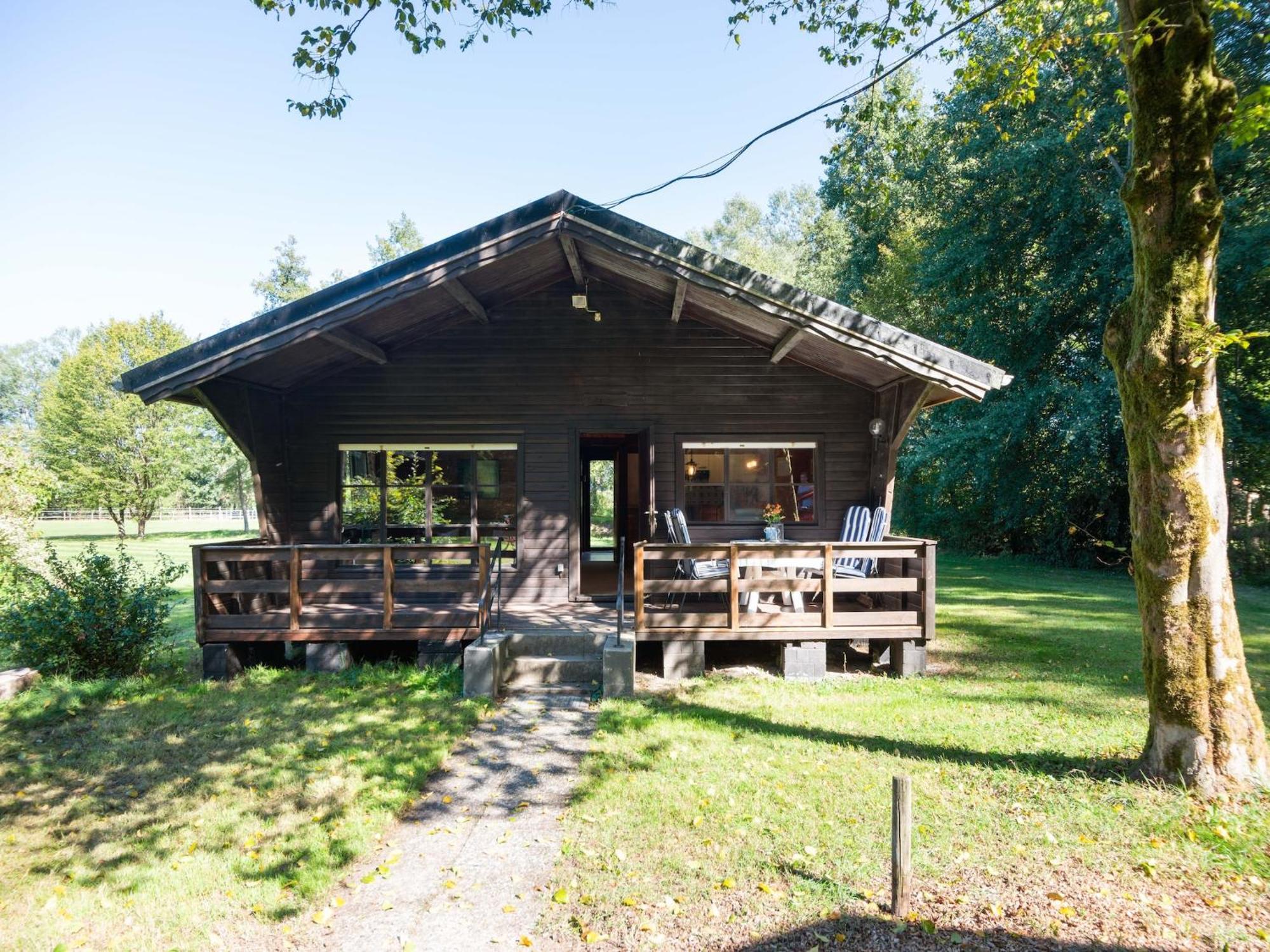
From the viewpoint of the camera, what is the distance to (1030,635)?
26.5ft

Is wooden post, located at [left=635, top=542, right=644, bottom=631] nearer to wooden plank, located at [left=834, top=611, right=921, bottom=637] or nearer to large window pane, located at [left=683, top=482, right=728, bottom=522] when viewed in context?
wooden plank, located at [left=834, top=611, right=921, bottom=637]

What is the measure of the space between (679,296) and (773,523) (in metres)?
2.88

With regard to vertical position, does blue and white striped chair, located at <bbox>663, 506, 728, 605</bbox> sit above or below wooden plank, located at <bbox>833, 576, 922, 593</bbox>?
above

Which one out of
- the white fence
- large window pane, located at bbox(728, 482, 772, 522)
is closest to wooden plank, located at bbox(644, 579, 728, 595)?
large window pane, located at bbox(728, 482, 772, 522)

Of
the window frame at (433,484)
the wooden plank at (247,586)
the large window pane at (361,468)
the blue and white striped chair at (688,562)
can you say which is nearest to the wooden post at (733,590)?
the blue and white striped chair at (688,562)

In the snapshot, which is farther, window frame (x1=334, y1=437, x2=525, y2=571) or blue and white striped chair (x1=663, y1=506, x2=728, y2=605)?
window frame (x1=334, y1=437, x2=525, y2=571)

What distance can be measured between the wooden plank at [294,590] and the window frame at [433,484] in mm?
1777

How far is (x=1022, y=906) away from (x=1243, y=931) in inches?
30.0

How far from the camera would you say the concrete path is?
2652 mm

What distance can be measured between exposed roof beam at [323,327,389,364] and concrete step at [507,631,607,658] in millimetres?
3418

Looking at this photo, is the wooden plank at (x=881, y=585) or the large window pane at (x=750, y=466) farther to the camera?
the large window pane at (x=750, y=466)

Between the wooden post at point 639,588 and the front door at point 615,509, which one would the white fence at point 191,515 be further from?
the wooden post at point 639,588

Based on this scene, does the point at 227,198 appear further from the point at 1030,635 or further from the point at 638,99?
the point at 1030,635

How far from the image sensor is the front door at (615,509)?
7824mm
